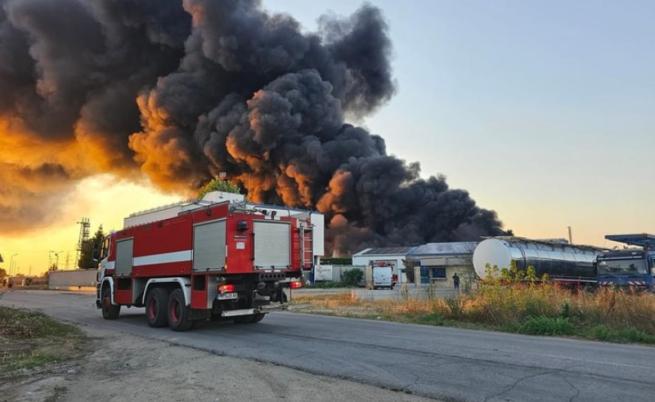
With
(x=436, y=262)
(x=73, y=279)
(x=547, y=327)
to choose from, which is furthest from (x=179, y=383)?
(x=73, y=279)

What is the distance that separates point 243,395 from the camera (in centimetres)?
545

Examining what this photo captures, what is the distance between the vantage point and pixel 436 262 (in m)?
41.5

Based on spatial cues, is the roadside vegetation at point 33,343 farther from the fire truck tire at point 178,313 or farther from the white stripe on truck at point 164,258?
the white stripe on truck at point 164,258

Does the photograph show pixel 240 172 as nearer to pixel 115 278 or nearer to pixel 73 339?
pixel 115 278

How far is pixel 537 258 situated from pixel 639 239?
154 inches

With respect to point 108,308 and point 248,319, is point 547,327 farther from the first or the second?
point 108,308

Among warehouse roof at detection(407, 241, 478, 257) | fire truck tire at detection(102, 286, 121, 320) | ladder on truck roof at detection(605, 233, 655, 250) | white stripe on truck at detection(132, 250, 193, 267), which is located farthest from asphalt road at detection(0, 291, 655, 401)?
warehouse roof at detection(407, 241, 478, 257)

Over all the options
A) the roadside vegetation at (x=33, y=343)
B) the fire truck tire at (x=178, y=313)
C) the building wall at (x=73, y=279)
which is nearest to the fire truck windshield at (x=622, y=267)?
the fire truck tire at (x=178, y=313)

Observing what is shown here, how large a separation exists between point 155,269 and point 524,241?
52.8 feet

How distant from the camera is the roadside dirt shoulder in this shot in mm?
5430

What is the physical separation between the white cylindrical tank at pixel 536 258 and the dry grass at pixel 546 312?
7.24m

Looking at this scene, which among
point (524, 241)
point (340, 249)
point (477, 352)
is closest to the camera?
point (477, 352)

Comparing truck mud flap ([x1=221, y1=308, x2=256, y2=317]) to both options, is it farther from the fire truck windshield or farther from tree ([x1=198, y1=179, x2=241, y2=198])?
tree ([x1=198, y1=179, x2=241, y2=198])

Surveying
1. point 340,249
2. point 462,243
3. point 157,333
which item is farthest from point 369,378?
point 340,249
